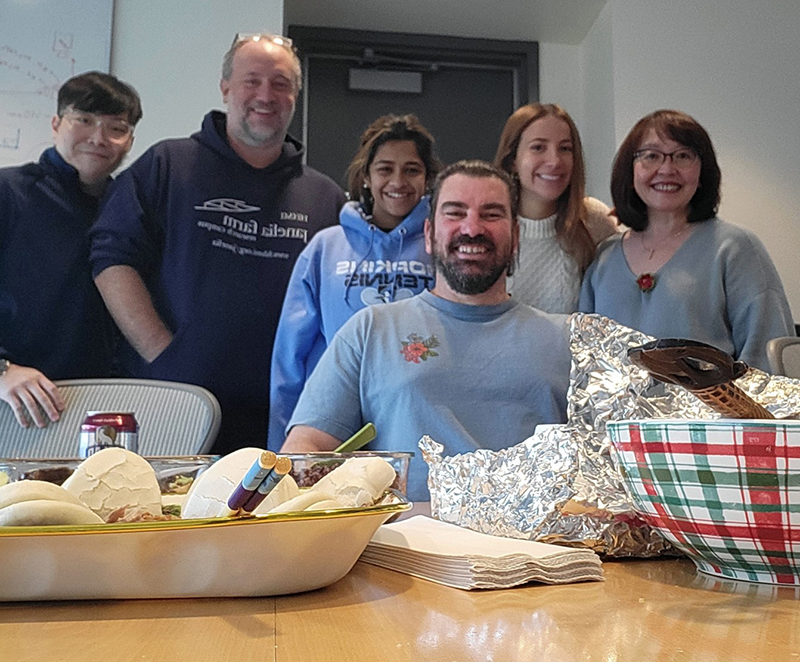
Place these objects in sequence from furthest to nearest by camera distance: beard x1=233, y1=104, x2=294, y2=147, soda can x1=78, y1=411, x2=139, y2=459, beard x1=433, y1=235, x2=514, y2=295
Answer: beard x1=233, y1=104, x2=294, y2=147
beard x1=433, y1=235, x2=514, y2=295
soda can x1=78, y1=411, x2=139, y2=459

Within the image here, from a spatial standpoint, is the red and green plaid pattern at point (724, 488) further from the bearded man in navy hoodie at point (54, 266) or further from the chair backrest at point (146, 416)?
the bearded man in navy hoodie at point (54, 266)

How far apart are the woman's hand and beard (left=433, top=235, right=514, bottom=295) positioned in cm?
85

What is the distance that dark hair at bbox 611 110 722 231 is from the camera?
5.70ft

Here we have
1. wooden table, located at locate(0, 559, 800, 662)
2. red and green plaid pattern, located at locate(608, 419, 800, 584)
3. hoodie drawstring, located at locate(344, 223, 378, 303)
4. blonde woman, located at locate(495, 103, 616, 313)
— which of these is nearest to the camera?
wooden table, located at locate(0, 559, 800, 662)

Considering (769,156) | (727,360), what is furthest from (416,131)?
(727,360)

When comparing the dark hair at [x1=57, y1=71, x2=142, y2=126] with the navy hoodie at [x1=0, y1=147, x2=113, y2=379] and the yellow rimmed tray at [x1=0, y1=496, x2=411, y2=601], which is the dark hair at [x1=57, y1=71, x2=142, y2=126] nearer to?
the navy hoodie at [x1=0, y1=147, x2=113, y2=379]

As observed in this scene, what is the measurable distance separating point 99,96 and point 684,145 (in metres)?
1.52

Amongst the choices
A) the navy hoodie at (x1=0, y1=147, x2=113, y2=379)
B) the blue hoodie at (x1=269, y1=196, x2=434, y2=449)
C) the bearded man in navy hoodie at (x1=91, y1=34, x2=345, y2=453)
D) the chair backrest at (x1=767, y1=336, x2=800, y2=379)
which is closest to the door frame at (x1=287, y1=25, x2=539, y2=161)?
the bearded man in navy hoodie at (x1=91, y1=34, x2=345, y2=453)

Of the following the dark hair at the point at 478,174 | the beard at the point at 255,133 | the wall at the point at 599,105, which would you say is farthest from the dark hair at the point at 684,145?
the beard at the point at 255,133

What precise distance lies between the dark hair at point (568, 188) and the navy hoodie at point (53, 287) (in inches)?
41.6

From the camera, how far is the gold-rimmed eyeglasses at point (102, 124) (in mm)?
2135

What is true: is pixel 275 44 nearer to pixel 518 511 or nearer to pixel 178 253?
pixel 178 253

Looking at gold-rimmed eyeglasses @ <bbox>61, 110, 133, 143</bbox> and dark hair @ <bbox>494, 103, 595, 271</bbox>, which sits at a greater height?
gold-rimmed eyeglasses @ <bbox>61, 110, 133, 143</bbox>

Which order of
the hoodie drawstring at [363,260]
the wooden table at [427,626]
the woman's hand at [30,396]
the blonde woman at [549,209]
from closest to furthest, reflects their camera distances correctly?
the wooden table at [427,626] → the woman's hand at [30,396] → the blonde woman at [549,209] → the hoodie drawstring at [363,260]
